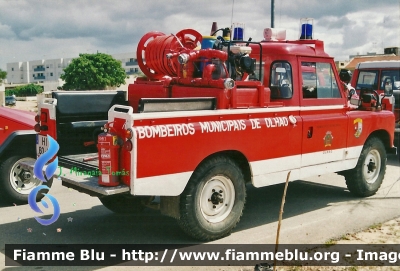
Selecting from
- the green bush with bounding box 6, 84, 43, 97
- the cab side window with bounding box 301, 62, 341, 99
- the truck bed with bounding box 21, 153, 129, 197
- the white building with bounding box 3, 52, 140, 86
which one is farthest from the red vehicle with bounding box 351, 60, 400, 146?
the white building with bounding box 3, 52, 140, 86

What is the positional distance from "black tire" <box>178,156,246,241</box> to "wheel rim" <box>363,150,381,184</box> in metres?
2.99

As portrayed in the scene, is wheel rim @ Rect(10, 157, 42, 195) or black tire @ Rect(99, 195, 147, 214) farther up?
wheel rim @ Rect(10, 157, 42, 195)

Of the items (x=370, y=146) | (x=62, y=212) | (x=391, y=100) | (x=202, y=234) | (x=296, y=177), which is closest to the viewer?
(x=202, y=234)

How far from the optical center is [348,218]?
6.61 metres

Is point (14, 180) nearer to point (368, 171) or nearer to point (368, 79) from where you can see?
point (368, 171)

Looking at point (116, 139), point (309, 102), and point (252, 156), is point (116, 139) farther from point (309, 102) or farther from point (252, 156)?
point (309, 102)

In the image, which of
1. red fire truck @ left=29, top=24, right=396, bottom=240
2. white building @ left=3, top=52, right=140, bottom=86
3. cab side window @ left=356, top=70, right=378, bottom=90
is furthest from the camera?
white building @ left=3, top=52, right=140, bottom=86

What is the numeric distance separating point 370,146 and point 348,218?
1.59m

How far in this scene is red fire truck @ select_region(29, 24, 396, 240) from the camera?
478 cm

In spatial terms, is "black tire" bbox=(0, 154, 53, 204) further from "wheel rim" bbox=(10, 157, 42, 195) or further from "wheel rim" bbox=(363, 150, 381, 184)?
"wheel rim" bbox=(363, 150, 381, 184)

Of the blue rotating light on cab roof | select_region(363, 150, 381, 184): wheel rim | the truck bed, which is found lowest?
select_region(363, 150, 381, 184): wheel rim

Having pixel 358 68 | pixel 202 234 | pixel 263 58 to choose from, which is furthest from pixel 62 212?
pixel 358 68

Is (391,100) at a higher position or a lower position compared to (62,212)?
higher

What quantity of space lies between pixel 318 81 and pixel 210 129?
235 cm
